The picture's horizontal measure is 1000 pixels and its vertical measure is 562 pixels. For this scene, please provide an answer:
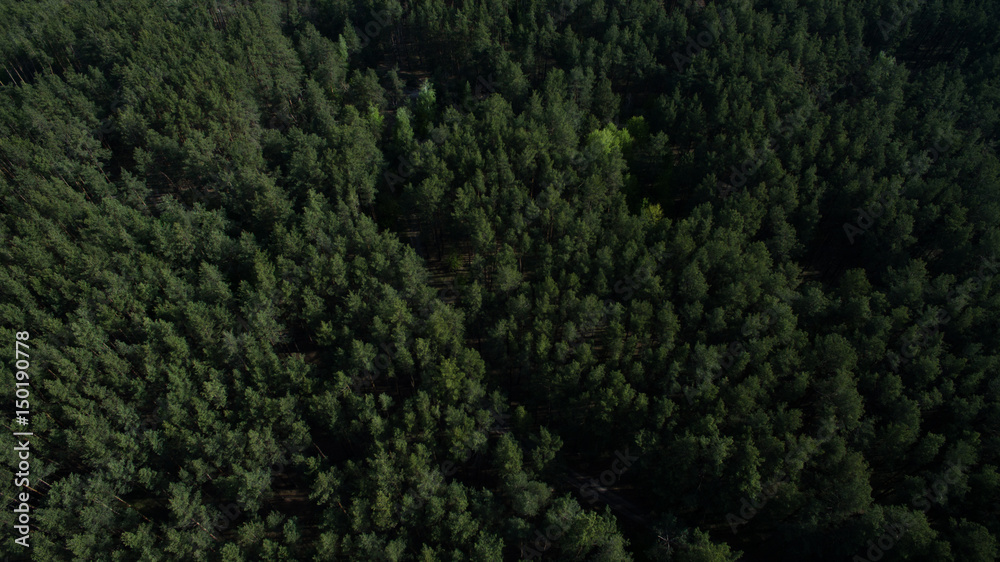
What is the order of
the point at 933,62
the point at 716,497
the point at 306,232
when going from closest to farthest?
1. the point at 716,497
2. the point at 306,232
3. the point at 933,62

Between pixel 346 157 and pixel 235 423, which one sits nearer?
pixel 235 423

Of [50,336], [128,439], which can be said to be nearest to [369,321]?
[128,439]

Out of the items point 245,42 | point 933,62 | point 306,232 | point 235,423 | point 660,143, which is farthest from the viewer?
point 933,62

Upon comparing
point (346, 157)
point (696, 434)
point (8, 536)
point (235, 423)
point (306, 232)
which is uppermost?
point (346, 157)

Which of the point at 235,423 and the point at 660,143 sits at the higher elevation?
the point at 660,143

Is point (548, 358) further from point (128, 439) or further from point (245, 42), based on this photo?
point (245, 42)

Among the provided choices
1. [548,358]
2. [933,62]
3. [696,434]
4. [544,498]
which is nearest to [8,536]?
[544,498]

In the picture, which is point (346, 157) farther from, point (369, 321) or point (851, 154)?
point (851, 154)
